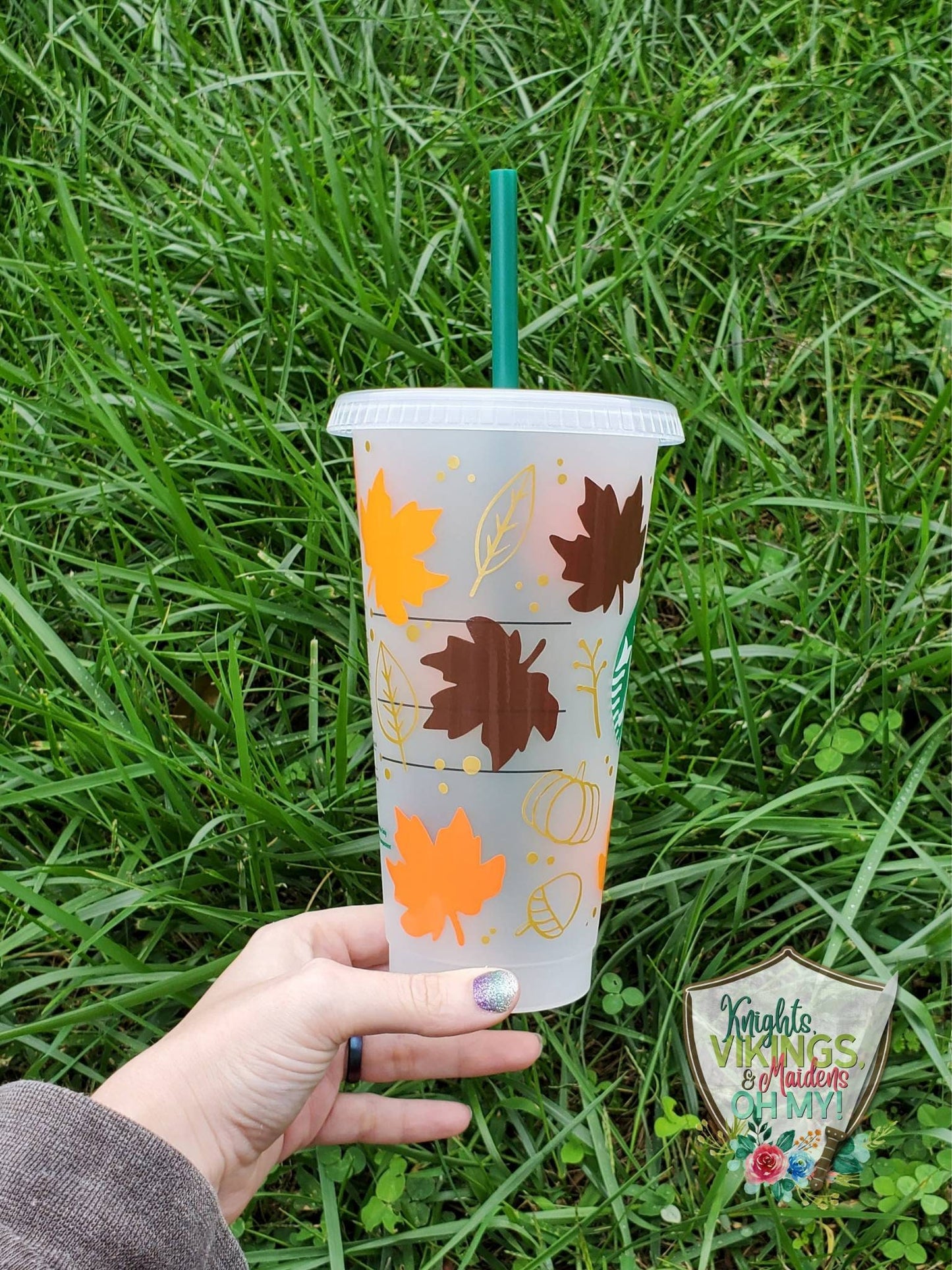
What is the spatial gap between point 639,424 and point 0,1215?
764 mm

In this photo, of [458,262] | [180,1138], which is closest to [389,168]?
[458,262]

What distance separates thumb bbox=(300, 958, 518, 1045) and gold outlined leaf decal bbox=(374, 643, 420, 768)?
0.57 feet

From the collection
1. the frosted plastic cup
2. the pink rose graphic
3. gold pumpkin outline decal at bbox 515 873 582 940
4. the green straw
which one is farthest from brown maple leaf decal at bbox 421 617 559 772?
the pink rose graphic

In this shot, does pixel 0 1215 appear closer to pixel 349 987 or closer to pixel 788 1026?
pixel 349 987

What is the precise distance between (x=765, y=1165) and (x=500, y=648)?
0.62 m

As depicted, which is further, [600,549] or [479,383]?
[479,383]

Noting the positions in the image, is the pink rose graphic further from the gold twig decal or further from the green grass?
the gold twig decal

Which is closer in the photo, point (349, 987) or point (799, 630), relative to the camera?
point (349, 987)

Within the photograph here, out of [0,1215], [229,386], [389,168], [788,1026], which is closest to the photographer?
[0,1215]

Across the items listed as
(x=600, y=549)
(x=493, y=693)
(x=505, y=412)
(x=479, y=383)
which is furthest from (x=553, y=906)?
(x=479, y=383)

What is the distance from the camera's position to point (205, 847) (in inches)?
41.9

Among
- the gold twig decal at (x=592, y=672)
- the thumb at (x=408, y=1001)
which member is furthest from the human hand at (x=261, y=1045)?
the gold twig decal at (x=592, y=672)

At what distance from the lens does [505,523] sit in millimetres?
793

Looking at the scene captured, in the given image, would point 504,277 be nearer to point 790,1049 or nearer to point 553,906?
point 553,906
